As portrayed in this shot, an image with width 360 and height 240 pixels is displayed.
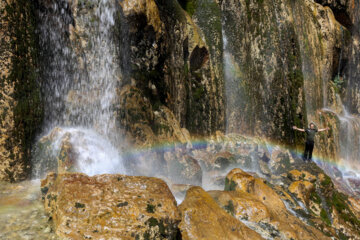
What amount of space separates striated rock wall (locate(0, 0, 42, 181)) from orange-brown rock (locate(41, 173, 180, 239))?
2739 millimetres

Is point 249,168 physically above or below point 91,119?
below

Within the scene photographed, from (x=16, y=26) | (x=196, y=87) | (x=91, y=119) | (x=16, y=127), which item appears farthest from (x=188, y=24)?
(x=16, y=127)

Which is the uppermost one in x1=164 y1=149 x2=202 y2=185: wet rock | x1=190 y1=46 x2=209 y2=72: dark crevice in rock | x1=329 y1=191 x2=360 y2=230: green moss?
x1=190 y1=46 x2=209 y2=72: dark crevice in rock

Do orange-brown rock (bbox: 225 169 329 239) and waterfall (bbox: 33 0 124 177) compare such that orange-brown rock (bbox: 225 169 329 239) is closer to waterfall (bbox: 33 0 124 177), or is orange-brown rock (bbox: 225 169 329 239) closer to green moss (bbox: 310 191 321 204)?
green moss (bbox: 310 191 321 204)

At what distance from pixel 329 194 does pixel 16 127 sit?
9464 millimetres

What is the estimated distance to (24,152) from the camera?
6527 mm

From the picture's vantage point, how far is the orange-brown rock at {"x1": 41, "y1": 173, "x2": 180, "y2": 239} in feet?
10.9

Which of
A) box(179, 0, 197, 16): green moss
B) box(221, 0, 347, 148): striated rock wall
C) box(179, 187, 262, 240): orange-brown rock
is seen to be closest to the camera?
box(179, 187, 262, 240): orange-brown rock

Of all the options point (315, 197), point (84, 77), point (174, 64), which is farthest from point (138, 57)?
point (315, 197)

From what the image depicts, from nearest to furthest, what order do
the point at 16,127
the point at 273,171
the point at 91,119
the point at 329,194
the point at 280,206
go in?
the point at 16,127
the point at 280,206
the point at 91,119
the point at 329,194
the point at 273,171

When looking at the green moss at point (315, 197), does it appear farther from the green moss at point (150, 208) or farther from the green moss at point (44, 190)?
the green moss at point (44, 190)

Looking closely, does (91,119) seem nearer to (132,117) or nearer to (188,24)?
(132,117)

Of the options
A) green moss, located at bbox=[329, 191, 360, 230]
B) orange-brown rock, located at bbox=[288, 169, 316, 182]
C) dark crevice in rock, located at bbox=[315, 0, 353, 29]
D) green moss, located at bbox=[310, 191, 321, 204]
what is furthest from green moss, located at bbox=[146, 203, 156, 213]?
dark crevice in rock, located at bbox=[315, 0, 353, 29]

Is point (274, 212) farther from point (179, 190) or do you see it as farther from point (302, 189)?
point (302, 189)
